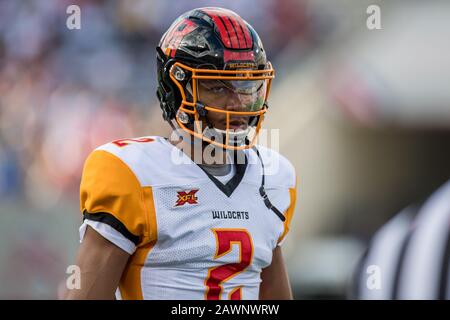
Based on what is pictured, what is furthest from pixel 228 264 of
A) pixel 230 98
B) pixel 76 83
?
pixel 76 83

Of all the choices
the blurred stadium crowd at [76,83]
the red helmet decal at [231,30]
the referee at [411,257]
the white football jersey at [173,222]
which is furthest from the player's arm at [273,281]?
the blurred stadium crowd at [76,83]

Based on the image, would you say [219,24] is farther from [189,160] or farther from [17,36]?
[17,36]

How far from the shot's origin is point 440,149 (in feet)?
12.9

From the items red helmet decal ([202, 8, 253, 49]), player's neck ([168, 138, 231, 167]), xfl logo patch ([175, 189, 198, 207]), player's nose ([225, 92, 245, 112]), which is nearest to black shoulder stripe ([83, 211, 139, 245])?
xfl logo patch ([175, 189, 198, 207])

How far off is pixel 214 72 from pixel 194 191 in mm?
277

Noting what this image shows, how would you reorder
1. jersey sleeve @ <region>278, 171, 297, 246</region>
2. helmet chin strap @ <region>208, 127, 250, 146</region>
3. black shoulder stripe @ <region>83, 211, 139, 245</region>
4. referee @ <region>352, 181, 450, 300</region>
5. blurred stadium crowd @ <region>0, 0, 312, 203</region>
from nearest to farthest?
black shoulder stripe @ <region>83, 211, 139, 245</region> → helmet chin strap @ <region>208, 127, 250, 146</region> → jersey sleeve @ <region>278, 171, 297, 246</region> → referee @ <region>352, 181, 450, 300</region> → blurred stadium crowd @ <region>0, 0, 312, 203</region>

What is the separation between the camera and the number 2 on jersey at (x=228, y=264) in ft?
5.89

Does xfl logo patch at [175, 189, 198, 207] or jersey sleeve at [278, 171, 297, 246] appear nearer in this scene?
xfl logo patch at [175, 189, 198, 207]

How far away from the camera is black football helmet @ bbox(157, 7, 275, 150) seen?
186 cm

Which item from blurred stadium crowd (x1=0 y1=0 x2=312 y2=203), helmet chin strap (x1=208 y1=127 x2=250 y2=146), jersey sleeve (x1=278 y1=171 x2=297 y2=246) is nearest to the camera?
helmet chin strap (x1=208 y1=127 x2=250 y2=146)

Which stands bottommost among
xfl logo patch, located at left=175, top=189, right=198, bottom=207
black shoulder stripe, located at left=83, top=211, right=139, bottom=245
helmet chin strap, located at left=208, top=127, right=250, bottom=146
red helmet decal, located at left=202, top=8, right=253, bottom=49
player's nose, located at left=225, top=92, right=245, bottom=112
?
black shoulder stripe, located at left=83, top=211, right=139, bottom=245

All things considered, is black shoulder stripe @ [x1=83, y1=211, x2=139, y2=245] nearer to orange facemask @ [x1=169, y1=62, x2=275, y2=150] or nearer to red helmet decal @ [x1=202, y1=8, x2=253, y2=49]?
orange facemask @ [x1=169, y1=62, x2=275, y2=150]

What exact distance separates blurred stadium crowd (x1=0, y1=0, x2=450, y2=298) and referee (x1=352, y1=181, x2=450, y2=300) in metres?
0.07

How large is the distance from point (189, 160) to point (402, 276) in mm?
2078
